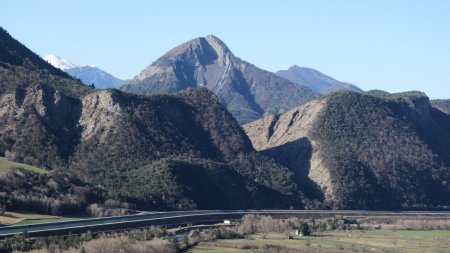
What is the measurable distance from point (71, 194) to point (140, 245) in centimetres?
3947

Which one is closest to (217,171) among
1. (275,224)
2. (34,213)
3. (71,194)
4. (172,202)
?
(172,202)

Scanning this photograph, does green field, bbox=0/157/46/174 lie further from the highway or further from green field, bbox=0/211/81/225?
the highway

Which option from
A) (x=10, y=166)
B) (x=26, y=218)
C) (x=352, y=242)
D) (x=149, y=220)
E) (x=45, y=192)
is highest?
(x=10, y=166)

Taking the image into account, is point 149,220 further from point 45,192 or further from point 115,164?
point 115,164

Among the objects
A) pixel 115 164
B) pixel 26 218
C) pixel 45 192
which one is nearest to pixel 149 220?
pixel 45 192

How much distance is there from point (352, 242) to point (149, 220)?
34.4 metres

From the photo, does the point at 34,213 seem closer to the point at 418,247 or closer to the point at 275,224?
the point at 275,224

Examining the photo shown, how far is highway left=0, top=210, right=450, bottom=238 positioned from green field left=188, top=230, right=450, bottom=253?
1556 cm

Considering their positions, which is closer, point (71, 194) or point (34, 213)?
point (34, 213)

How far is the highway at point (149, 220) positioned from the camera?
119 m

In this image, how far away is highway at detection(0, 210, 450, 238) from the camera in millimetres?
118875

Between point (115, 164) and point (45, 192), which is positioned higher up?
point (115, 164)

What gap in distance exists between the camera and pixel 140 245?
116 metres

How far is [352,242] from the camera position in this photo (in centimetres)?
14225
